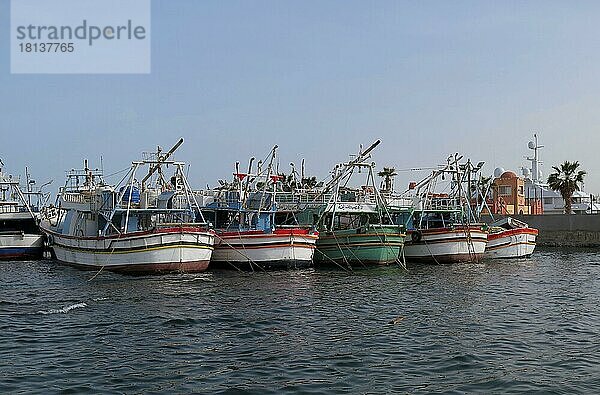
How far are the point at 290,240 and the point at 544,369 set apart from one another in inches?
902

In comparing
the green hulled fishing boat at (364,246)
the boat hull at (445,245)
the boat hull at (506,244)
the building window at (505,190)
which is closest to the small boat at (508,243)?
the boat hull at (506,244)

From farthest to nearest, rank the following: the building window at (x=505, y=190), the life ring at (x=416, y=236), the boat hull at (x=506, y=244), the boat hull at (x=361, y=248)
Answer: the building window at (x=505, y=190), the boat hull at (x=506, y=244), the life ring at (x=416, y=236), the boat hull at (x=361, y=248)

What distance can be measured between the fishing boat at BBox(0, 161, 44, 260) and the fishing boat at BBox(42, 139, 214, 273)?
4.64 m

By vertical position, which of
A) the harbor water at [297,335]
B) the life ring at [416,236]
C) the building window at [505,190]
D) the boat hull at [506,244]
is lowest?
the harbor water at [297,335]

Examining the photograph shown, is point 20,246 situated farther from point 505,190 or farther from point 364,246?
point 505,190

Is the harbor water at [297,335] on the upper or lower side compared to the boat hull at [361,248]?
lower

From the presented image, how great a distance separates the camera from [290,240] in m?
38.2

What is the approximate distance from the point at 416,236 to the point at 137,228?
57.8 ft

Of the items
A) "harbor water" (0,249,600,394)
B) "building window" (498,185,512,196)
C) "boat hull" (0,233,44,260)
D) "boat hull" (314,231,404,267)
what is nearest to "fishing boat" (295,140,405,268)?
"boat hull" (314,231,404,267)

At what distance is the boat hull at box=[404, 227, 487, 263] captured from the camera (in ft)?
148

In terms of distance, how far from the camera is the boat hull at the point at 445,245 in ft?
148

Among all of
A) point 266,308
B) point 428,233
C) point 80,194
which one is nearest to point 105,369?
point 266,308

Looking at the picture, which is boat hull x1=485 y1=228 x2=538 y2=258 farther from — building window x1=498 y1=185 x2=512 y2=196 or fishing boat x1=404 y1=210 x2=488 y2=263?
building window x1=498 y1=185 x2=512 y2=196

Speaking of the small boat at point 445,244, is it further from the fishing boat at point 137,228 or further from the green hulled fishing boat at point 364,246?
the fishing boat at point 137,228
